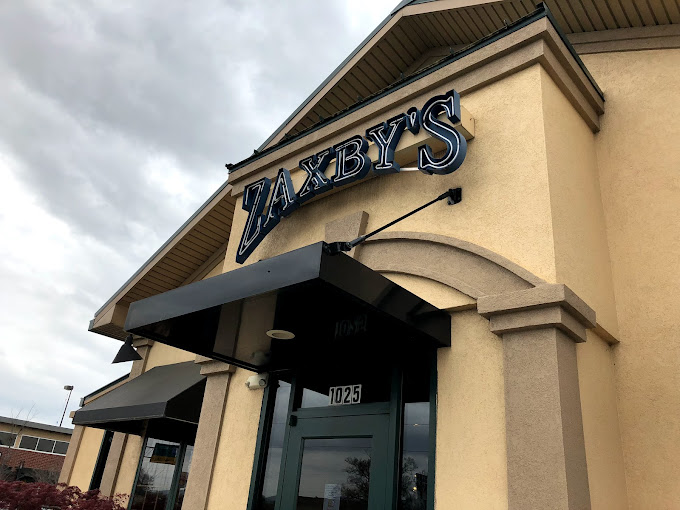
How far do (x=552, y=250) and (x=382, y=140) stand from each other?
285 cm

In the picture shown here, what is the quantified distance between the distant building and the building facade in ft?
115

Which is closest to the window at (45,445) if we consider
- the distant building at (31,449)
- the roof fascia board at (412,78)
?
the distant building at (31,449)

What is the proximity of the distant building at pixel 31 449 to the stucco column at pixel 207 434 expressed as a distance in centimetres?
3306

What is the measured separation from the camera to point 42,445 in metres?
38.3

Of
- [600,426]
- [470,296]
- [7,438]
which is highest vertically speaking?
[7,438]

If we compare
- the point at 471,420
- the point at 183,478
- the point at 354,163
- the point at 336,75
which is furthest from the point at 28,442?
the point at 471,420

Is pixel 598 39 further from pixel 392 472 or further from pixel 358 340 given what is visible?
pixel 392 472

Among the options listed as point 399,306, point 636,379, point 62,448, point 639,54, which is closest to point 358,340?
point 399,306

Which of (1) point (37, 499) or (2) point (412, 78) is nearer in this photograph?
(2) point (412, 78)

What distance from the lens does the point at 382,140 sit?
24.2ft

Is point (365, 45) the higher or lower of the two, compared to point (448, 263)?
higher

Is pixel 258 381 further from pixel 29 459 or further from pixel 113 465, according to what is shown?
pixel 29 459

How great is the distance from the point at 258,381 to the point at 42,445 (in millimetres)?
37775

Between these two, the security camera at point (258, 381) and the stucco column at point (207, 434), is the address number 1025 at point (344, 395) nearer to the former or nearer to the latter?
the security camera at point (258, 381)
